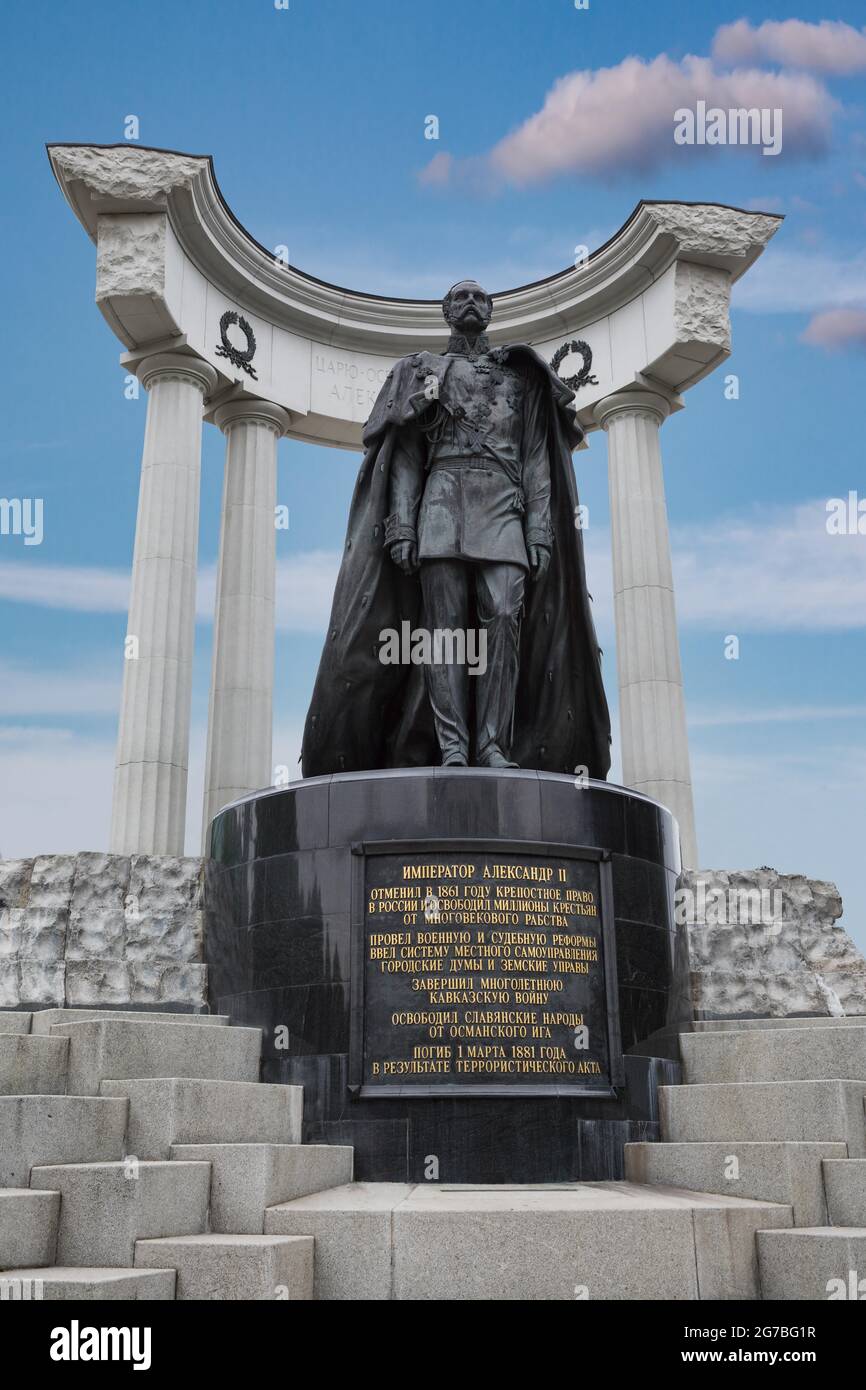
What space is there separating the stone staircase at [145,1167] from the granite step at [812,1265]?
105 inches

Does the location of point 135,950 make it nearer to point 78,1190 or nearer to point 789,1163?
point 78,1190

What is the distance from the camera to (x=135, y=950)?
14.7 meters

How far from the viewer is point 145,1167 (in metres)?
7.65

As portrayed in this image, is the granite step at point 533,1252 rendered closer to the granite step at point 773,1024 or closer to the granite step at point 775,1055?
the granite step at point 775,1055

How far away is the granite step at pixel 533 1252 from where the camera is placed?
7145 millimetres

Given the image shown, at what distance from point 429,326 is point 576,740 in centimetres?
1725

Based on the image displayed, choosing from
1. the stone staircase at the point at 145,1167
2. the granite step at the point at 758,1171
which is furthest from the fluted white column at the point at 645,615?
the stone staircase at the point at 145,1167

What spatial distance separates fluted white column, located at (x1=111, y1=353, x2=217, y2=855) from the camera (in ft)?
71.1

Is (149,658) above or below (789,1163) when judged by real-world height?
above

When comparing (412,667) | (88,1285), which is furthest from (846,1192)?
(412,667)

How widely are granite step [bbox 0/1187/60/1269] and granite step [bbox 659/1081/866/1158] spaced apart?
484 cm

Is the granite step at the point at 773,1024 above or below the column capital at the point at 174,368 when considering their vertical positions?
below
